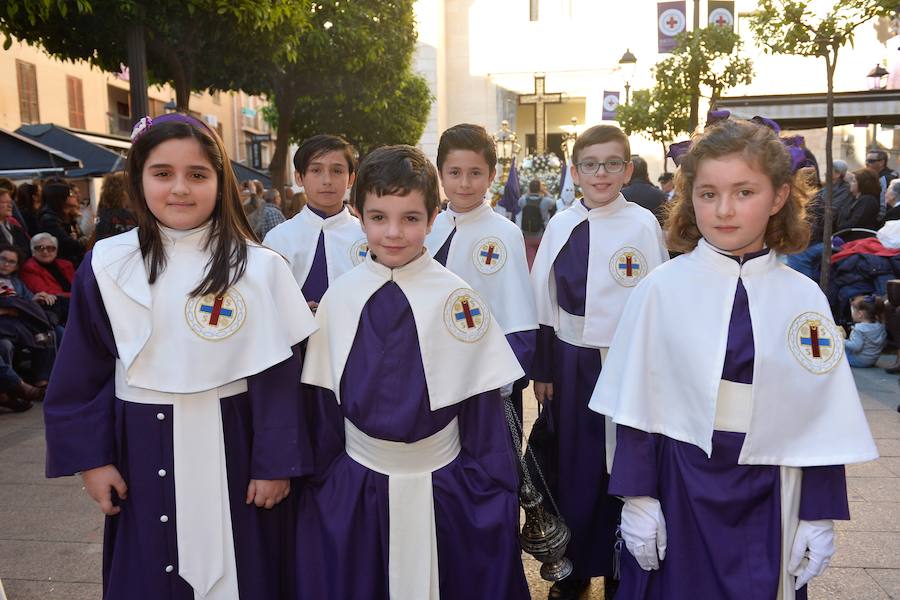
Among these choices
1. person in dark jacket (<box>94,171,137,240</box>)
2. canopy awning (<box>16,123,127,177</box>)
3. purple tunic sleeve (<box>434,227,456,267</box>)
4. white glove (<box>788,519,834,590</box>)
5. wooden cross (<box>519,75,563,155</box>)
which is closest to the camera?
white glove (<box>788,519,834,590</box>)

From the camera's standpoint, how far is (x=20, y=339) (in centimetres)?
658

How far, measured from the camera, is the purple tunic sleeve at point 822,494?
218cm

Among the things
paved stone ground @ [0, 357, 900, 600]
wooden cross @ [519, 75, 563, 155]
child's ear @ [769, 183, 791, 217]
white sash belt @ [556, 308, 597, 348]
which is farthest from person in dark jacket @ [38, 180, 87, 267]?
wooden cross @ [519, 75, 563, 155]

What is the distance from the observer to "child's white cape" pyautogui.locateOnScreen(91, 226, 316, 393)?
7.34ft

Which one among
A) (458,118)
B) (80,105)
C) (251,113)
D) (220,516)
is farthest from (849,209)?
(251,113)

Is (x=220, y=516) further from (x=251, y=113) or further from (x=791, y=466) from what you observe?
(x=251, y=113)

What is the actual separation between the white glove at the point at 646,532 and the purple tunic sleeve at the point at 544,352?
1.19 m

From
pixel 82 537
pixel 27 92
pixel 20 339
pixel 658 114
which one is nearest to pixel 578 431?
pixel 82 537

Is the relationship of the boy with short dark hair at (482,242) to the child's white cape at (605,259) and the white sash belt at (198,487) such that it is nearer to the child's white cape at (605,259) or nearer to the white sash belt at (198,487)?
the child's white cape at (605,259)

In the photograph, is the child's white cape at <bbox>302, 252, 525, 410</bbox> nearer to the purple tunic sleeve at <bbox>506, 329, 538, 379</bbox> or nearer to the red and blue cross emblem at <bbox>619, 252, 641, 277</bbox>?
the purple tunic sleeve at <bbox>506, 329, 538, 379</bbox>

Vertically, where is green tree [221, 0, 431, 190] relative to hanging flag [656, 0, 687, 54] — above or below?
below

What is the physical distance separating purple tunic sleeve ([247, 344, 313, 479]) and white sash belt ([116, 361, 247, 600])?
11 cm

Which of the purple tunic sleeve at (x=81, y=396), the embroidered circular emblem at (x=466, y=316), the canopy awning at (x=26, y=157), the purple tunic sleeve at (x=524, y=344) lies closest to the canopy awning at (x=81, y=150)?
the canopy awning at (x=26, y=157)

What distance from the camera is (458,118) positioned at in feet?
121
